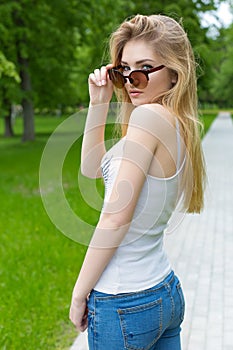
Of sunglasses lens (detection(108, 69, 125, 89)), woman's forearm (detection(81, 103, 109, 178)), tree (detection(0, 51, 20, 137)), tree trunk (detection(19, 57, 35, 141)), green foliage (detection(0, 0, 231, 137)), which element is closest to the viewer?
sunglasses lens (detection(108, 69, 125, 89))

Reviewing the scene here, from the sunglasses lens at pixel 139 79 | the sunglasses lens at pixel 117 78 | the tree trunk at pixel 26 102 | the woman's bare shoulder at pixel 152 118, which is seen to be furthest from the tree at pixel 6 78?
the woman's bare shoulder at pixel 152 118

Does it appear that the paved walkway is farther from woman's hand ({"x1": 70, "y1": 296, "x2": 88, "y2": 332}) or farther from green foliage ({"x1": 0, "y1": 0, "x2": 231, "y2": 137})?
green foliage ({"x1": 0, "y1": 0, "x2": 231, "y2": 137})

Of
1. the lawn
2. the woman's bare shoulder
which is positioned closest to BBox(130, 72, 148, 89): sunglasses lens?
the woman's bare shoulder

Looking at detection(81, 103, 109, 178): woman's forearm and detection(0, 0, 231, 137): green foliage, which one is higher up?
detection(81, 103, 109, 178): woman's forearm

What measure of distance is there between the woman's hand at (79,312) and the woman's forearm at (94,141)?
529 mm

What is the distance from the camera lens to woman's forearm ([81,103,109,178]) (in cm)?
225

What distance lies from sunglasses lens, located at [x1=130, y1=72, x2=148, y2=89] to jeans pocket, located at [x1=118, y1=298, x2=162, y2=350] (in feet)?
2.42

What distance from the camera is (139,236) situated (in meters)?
1.94

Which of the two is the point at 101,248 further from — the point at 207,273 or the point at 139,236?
the point at 207,273

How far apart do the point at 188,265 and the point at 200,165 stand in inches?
171

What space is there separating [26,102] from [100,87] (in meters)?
22.7

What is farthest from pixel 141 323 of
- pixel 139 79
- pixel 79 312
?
pixel 139 79

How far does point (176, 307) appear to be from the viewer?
2064mm

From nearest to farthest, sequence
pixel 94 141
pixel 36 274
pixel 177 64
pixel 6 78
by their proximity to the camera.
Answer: pixel 177 64, pixel 94 141, pixel 36 274, pixel 6 78
